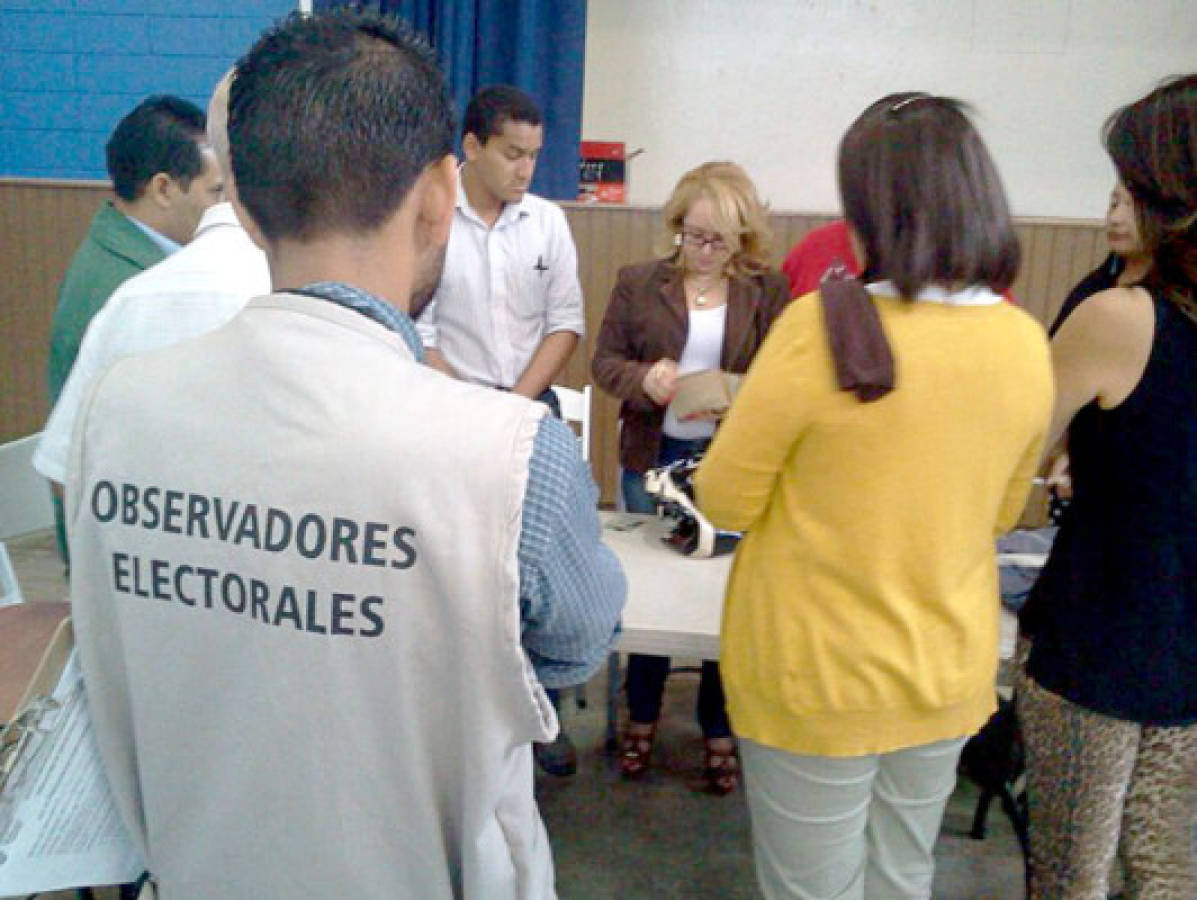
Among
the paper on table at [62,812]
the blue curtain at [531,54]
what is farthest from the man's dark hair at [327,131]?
the blue curtain at [531,54]

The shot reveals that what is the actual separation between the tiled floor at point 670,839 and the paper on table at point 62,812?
4.70ft

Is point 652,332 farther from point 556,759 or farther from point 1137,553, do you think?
point 1137,553

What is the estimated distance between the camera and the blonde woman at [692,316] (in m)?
2.36

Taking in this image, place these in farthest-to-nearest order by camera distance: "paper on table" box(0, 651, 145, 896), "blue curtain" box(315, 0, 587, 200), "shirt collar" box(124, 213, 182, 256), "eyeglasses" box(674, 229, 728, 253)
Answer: "blue curtain" box(315, 0, 587, 200)
"eyeglasses" box(674, 229, 728, 253)
"shirt collar" box(124, 213, 182, 256)
"paper on table" box(0, 651, 145, 896)

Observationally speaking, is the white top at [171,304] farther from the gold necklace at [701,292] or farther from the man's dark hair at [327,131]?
the gold necklace at [701,292]

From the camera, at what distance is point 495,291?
103 inches

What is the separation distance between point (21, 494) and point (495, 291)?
117 centimetres

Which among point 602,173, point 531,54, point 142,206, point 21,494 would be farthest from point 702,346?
point 531,54

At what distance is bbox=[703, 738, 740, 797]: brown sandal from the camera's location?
8.17ft

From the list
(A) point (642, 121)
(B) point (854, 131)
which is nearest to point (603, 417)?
(A) point (642, 121)

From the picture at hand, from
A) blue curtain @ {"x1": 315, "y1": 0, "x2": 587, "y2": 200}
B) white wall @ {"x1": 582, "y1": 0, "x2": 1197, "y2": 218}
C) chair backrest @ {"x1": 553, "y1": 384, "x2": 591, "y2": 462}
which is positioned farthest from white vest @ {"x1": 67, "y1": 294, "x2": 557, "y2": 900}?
white wall @ {"x1": 582, "y1": 0, "x2": 1197, "y2": 218}

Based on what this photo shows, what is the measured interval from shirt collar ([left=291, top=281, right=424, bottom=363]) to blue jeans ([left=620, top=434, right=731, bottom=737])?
1.62 m

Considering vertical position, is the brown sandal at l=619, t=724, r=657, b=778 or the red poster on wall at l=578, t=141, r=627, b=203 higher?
the red poster on wall at l=578, t=141, r=627, b=203

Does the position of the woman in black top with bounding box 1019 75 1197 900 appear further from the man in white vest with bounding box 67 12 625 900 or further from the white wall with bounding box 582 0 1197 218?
the white wall with bounding box 582 0 1197 218
